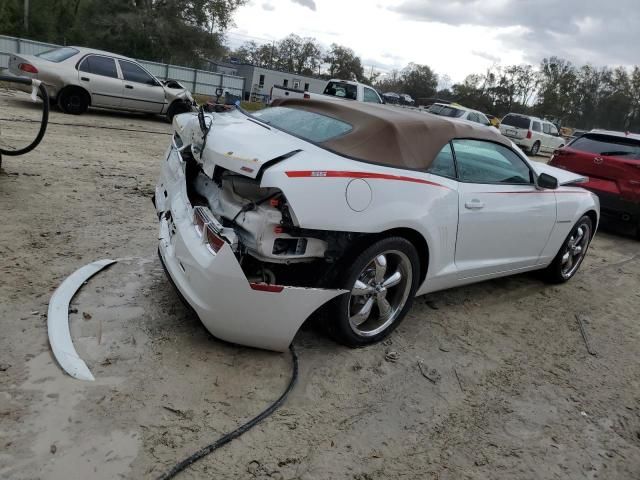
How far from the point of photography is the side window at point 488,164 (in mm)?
3816

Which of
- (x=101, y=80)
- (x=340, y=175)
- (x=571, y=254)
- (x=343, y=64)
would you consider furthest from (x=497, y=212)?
(x=343, y=64)

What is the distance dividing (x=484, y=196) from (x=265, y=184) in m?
1.85

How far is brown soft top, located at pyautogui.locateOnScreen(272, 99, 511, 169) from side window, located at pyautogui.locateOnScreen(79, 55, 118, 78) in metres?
9.07

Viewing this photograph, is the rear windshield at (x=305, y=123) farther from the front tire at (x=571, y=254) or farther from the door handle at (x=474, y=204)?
the front tire at (x=571, y=254)

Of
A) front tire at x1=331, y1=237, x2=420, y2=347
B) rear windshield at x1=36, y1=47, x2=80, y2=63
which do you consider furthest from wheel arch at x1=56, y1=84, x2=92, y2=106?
front tire at x1=331, y1=237, x2=420, y2=347

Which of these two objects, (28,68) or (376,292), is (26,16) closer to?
(28,68)

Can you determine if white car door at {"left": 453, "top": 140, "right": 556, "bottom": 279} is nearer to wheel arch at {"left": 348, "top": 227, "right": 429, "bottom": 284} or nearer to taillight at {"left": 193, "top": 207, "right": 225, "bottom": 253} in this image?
wheel arch at {"left": 348, "top": 227, "right": 429, "bottom": 284}

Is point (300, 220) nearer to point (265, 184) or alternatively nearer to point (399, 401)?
point (265, 184)

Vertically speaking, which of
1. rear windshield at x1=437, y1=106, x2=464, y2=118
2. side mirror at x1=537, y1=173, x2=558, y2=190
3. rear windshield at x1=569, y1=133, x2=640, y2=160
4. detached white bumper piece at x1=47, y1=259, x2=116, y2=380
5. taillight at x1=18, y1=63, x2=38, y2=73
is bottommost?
detached white bumper piece at x1=47, y1=259, x2=116, y2=380

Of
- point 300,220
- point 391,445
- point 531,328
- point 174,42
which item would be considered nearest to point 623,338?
point 531,328

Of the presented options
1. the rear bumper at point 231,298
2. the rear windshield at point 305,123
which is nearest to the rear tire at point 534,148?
the rear windshield at point 305,123

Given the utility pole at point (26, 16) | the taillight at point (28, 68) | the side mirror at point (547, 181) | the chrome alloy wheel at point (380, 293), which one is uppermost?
the utility pole at point (26, 16)

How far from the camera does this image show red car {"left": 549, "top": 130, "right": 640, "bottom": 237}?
7.59 metres

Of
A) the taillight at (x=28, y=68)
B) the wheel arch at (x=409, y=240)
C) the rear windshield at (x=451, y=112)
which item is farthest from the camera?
the rear windshield at (x=451, y=112)
